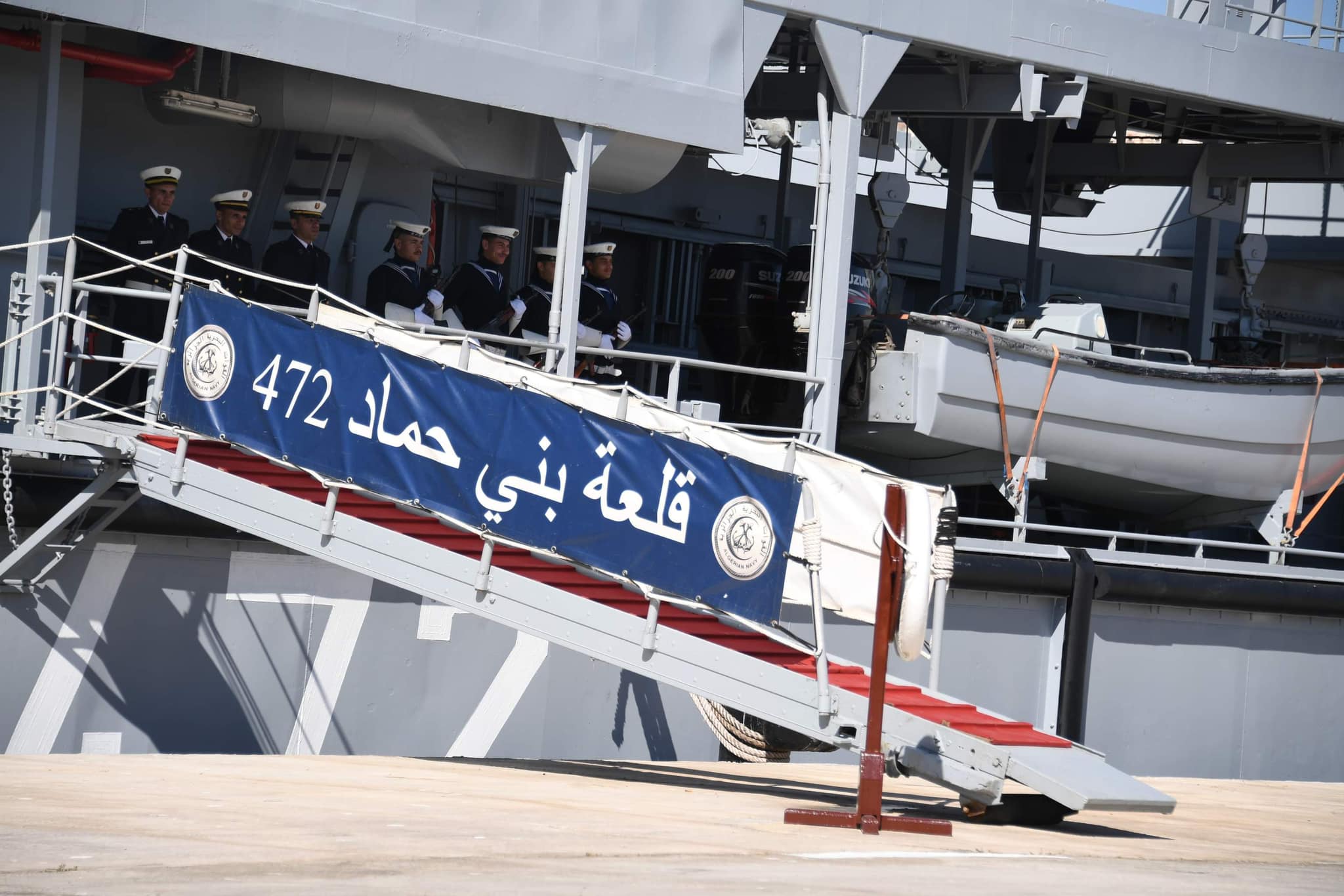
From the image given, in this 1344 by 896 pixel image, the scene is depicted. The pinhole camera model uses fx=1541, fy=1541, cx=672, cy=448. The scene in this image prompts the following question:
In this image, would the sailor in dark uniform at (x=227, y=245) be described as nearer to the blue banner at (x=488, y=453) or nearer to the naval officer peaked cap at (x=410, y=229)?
the naval officer peaked cap at (x=410, y=229)

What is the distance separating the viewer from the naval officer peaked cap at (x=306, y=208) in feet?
33.0

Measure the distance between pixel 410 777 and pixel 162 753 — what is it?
197 centimetres

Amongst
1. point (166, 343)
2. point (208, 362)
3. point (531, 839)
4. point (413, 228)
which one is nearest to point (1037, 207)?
point (413, 228)

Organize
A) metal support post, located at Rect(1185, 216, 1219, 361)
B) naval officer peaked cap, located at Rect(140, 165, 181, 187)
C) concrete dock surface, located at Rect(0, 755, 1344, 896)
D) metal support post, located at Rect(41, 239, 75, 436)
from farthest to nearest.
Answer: metal support post, located at Rect(1185, 216, 1219, 361) → naval officer peaked cap, located at Rect(140, 165, 181, 187) → metal support post, located at Rect(41, 239, 75, 436) → concrete dock surface, located at Rect(0, 755, 1344, 896)

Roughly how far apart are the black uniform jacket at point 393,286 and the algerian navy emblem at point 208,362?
2.38 m

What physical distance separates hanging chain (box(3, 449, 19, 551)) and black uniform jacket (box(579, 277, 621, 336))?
4740 millimetres

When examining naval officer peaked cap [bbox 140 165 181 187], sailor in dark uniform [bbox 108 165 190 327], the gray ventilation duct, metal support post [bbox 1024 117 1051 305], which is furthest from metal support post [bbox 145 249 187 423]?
metal support post [bbox 1024 117 1051 305]

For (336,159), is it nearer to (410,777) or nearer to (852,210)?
(852,210)

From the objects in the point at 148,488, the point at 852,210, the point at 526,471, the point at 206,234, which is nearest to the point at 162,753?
the point at 148,488

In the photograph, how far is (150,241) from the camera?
920 centimetres

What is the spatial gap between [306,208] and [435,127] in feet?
3.31

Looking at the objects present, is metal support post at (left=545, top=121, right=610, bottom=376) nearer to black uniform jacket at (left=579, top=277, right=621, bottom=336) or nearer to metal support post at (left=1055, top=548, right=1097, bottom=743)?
black uniform jacket at (left=579, top=277, right=621, bottom=336)

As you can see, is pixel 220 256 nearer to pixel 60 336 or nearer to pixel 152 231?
pixel 152 231

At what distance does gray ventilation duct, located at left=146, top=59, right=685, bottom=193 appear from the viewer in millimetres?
9961
